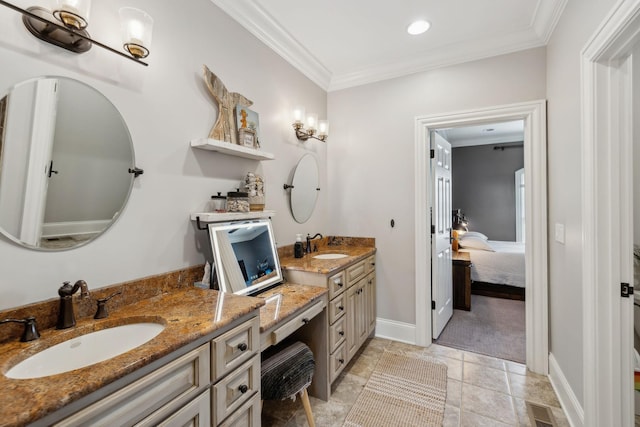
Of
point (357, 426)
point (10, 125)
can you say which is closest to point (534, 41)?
point (357, 426)

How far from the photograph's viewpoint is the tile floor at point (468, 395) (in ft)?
5.99

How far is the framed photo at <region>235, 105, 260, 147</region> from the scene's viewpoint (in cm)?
194

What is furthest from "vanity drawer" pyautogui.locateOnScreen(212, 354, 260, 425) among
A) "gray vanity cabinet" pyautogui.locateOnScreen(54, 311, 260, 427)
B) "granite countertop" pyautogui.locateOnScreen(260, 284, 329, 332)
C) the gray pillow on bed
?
the gray pillow on bed

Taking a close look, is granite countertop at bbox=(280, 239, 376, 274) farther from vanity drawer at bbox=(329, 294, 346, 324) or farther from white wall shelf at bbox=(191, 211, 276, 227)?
white wall shelf at bbox=(191, 211, 276, 227)

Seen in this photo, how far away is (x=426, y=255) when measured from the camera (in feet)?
8.93

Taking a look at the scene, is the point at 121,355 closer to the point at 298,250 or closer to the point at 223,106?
the point at 223,106

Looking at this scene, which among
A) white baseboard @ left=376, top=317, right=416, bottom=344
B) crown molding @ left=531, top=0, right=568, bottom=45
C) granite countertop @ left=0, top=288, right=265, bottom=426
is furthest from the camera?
white baseboard @ left=376, top=317, right=416, bottom=344

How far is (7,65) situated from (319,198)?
2.33 m

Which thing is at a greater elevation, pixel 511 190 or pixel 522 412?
Result: pixel 511 190

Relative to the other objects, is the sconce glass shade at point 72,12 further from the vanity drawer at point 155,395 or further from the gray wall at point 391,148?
the gray wall at point 391,148

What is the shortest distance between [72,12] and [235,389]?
5.04ft

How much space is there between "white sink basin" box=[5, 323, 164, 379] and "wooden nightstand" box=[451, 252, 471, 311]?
137 inches

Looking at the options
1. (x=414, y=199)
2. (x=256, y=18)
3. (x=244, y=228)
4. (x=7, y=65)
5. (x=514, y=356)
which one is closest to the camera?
(x=7, y=65)

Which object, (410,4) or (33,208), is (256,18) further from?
(33,208)
